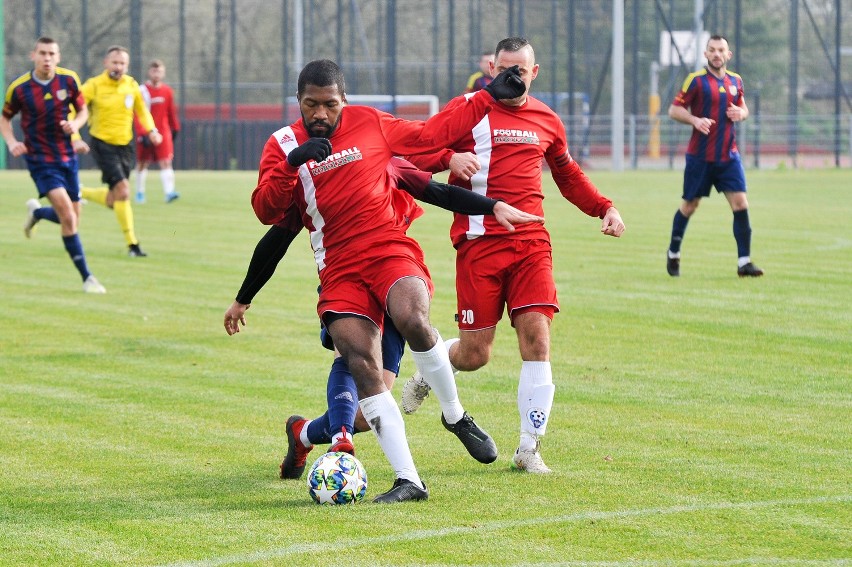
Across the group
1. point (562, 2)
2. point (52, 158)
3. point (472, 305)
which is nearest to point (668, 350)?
point (472, 305)

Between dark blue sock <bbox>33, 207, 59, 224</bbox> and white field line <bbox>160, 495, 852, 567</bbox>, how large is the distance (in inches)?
457

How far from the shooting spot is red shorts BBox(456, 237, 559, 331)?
278 inches

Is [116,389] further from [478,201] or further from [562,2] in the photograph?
[562,2]

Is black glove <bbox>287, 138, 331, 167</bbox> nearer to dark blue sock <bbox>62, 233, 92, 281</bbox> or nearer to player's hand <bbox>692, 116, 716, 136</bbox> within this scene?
dark blue sock <bbox>62, 233, 92, 281</bbox>

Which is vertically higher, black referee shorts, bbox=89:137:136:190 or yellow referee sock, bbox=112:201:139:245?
black referee shorts, bbox=89:137:136:190

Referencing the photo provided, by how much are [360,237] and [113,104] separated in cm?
1360

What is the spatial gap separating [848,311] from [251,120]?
35.5 m

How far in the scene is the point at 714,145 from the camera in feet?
48.9

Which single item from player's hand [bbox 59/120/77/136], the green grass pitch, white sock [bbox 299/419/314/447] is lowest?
the green grass pitch

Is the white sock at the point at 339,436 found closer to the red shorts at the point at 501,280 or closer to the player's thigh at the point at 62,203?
the red shorts at the point at 501,280

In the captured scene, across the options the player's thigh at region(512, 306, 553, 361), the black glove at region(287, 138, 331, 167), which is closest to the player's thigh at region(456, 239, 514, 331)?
the player's thigh at region(512, 306, 553, 361)

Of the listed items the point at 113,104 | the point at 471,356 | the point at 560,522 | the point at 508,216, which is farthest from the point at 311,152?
the point at 113,104

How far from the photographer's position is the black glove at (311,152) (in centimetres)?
586

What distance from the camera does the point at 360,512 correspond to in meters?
5.84
